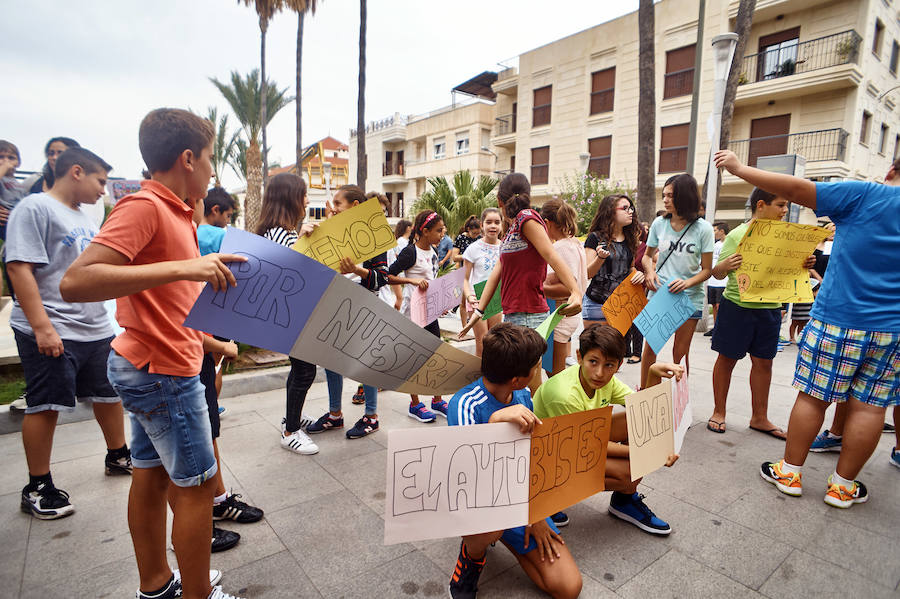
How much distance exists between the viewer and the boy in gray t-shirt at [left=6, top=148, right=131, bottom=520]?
241cm

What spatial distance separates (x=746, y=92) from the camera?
17500mm

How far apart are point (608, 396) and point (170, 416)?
199 centimetres

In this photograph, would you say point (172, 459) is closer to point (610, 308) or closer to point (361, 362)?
point (361, 362)

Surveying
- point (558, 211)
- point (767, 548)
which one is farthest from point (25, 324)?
point (767, 548)

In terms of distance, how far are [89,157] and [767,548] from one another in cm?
410

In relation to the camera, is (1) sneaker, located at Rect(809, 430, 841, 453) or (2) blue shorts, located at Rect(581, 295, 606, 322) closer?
(1) sneaker, located at Rect(809, 430, 841, 453)

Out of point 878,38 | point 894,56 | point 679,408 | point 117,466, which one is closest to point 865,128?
point 878,38

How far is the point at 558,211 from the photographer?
12.0 feet

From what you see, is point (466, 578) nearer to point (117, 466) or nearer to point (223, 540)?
point (223, 540)

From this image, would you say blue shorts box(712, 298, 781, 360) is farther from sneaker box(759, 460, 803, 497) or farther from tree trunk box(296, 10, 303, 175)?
tree trunk box(296, 10, 303, 175)

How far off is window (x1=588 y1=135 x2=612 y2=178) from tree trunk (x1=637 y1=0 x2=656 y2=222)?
13.0 meters

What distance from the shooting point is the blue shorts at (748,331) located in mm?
3572

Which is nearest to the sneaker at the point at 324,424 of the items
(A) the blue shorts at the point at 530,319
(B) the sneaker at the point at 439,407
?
(B) the sneaker at the point at 439,407

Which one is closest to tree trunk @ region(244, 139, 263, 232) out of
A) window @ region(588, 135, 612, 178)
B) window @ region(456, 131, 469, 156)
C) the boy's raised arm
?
window @ region(456, 131, 469, 156)
